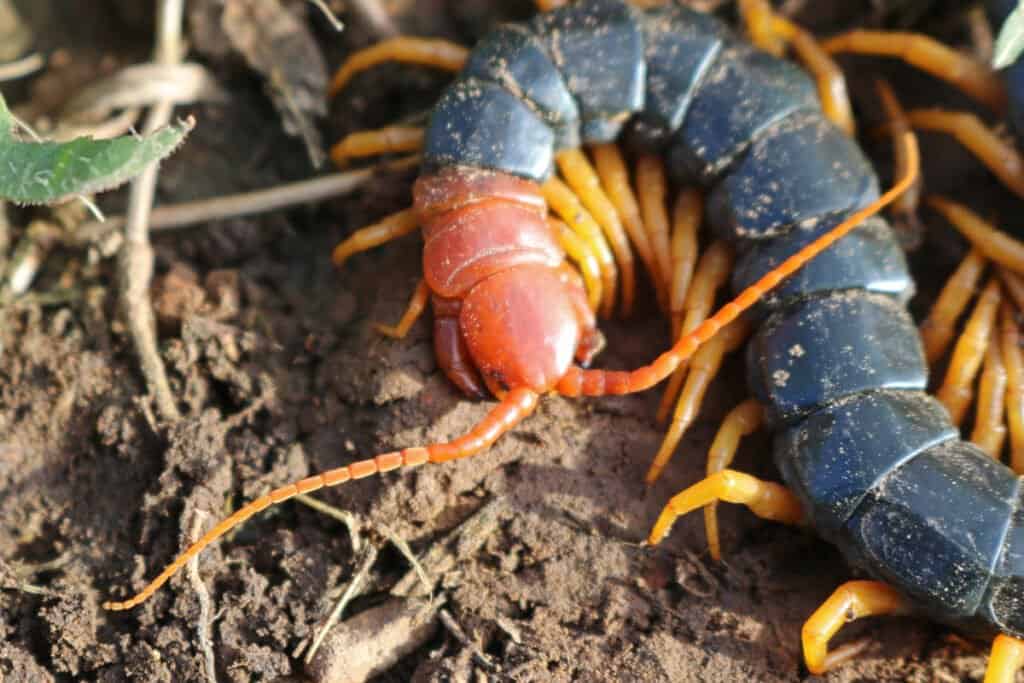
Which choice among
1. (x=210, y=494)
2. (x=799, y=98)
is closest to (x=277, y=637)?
(x=210, y=494)

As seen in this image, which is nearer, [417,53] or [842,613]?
[842,613]

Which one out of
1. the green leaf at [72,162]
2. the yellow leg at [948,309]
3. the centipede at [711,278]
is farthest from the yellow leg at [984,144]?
the green leaf at [72,162]

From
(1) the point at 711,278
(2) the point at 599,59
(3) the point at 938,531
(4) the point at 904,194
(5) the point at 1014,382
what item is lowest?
(3) the point at 938,531

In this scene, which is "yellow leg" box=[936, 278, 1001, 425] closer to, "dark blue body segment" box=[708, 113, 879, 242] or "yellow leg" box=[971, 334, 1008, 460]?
Result: "yellow leg" box=[971, 334, 1008, 460]

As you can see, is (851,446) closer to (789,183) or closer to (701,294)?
(701,294)

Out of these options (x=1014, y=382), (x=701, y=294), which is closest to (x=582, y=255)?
(x=701, y=294)

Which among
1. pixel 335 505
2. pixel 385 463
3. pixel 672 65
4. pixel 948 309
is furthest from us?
pixel 948 309
